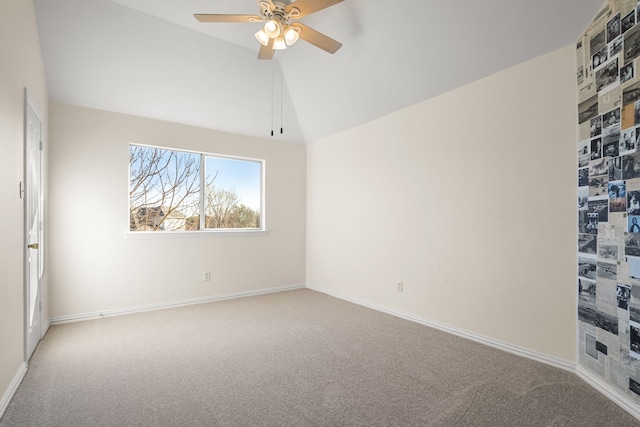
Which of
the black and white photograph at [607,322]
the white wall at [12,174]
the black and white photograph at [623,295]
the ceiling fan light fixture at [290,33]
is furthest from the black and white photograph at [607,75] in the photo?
the white wall at [12,174]

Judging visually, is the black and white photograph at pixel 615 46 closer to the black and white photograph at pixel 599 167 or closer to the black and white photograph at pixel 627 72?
the black and white photograph at pixel 627 72

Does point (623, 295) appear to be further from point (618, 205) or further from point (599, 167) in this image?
point (599, 167)

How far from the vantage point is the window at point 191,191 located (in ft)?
13.9

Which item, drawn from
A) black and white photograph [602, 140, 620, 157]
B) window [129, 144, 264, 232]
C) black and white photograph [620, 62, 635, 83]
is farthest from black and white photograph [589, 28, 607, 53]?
window [129, 144, 264, 232]

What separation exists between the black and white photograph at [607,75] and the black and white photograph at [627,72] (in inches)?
0.9

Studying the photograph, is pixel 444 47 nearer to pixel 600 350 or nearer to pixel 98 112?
pixel 600 350

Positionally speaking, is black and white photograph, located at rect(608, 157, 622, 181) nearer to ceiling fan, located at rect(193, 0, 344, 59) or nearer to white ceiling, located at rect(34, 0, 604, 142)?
white ceiling, located at rect(34, 0, 604, 142)

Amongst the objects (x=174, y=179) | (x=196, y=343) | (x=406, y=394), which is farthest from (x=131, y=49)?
(x=406, y=394)

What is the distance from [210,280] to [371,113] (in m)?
3.18

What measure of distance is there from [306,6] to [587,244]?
269cm

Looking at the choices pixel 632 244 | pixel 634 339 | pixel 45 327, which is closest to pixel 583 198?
pixel 632 244

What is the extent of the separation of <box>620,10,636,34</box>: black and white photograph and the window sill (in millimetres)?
4372

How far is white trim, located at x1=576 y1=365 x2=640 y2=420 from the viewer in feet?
6.30

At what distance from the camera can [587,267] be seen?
2.35 m
